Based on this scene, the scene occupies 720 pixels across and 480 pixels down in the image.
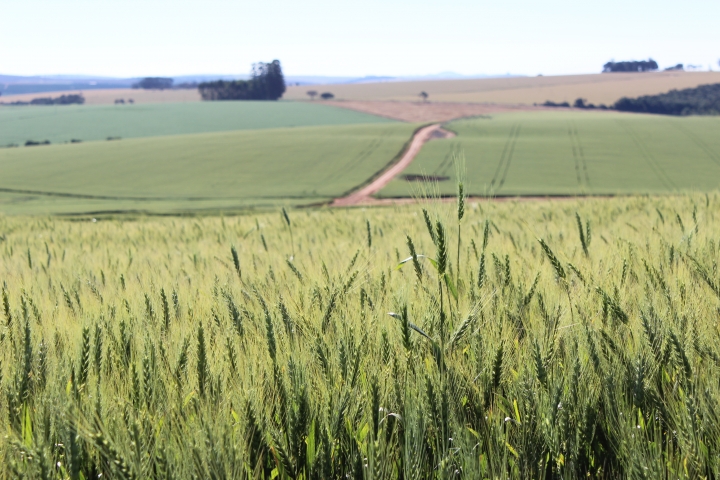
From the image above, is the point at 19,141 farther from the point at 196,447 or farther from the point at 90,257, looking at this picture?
the point at 196,447

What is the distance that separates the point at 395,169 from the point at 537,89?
83677 mm

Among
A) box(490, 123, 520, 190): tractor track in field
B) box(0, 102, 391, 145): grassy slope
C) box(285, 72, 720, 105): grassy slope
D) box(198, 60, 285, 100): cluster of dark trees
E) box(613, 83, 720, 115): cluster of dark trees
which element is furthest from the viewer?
box(198, 60, 285, 100): cluster of dark trees

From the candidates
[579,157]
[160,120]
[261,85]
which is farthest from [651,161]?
[261,85]

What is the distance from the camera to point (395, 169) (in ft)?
134

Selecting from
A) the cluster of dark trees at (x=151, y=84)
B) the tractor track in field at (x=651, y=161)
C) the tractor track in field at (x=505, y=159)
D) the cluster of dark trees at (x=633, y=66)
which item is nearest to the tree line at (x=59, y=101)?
the cluster of dark trees at (x=151, y=84)

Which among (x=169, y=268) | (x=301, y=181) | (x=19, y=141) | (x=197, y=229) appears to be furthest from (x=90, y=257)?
(x=19, y=141)

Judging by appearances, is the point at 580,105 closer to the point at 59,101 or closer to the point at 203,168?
the point at 203,168

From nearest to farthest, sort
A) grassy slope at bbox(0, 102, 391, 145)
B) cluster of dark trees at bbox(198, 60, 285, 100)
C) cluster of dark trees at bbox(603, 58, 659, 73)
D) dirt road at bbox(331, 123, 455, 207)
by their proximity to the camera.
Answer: dirt road at bbox(331, 123, 455, 207)
grassy slope at bbox(0, 102, 391, 145)
cluster of dark trees at bbox(198, 60, 285, 100)
cluster of dark trees at bbox(603, 58, 659, 73)

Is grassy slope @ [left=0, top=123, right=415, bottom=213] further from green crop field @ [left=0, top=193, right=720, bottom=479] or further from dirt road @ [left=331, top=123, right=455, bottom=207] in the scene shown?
green crop field @ [left=0, top=193, right=720, bottom=479]

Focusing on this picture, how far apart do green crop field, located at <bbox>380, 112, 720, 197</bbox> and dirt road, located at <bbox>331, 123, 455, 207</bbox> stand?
2.59 ft

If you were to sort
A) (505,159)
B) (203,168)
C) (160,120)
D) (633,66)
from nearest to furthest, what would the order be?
(203,168), (505,159), (160,120), (633,66)

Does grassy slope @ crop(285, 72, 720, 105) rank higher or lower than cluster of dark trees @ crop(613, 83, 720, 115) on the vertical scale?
higher

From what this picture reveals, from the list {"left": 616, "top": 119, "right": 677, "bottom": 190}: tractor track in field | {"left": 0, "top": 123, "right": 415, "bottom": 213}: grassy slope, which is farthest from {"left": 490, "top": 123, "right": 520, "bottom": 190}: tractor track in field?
{"left": 616, "top": 119, "right": 677, "bottom": 190}: tractor track in field

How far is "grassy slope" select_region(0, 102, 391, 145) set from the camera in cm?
6744
